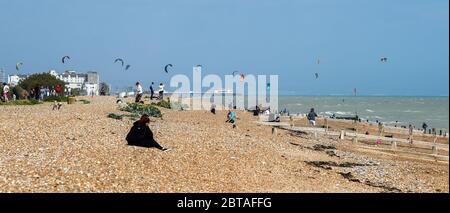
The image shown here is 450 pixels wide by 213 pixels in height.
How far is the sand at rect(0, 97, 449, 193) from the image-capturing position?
11141mm

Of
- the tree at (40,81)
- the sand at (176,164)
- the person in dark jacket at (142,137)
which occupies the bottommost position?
the sand at (176,164)

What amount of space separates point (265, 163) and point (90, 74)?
465 feet

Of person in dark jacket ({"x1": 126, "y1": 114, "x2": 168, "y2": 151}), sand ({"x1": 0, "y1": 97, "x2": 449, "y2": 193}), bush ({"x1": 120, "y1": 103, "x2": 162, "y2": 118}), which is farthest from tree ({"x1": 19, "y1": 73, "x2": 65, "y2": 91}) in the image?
person in dark jacket ({"x1": 126, "y1": 114, "x2": 168, "y2": 151})

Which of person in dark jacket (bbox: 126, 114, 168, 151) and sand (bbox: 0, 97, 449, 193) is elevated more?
person in dark jacket (bbox: 126, 114, 168, 151)

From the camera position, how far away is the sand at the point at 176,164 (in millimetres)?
11141

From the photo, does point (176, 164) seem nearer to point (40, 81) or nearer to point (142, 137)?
point (142, 137)

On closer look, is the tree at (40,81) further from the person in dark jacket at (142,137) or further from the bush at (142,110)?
the person in dark jacket at (142,137)

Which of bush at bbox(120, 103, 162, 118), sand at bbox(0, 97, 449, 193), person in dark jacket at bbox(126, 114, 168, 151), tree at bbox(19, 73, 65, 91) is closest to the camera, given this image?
sand at bbox(0, 97, 449, 193)

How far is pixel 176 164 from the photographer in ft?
→ 46.3

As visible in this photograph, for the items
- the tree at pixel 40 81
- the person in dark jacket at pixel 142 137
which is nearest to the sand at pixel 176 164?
the person in dark jacket at pixel 142 137

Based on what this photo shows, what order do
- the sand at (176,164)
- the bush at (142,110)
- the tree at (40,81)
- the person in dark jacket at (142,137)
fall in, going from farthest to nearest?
the tree at (40,81) → the bush at (142,110) → the person in dark jacket at (142,137) → the sand at (176,164)

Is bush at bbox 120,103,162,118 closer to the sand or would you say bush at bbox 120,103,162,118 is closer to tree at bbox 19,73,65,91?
the sand

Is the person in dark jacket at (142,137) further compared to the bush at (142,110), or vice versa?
the bush at (142,110)
